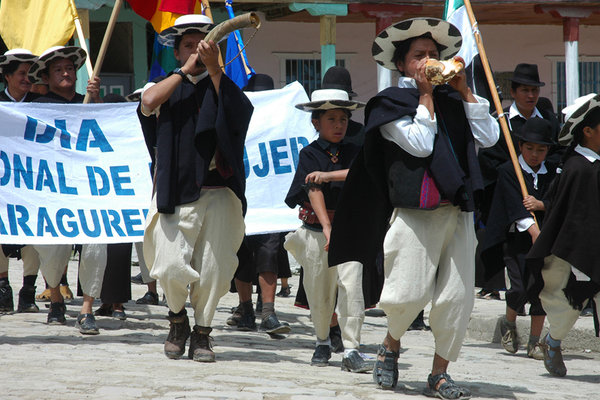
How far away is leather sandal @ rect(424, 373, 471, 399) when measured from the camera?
510 centimetres

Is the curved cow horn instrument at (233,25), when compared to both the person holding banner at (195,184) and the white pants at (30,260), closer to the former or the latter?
the person holding banner at (195,184)

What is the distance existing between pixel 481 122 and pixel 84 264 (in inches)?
147

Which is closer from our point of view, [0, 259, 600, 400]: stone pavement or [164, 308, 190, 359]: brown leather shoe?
[0, 259, 600, 400]: stone pavement

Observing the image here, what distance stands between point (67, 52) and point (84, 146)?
2.65 ft

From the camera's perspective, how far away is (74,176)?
25.7 feet

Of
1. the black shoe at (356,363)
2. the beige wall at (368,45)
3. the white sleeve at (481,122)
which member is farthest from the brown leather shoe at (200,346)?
the beige wall at (368,45)

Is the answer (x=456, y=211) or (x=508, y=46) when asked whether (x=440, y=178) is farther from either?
(x=508, y=46)

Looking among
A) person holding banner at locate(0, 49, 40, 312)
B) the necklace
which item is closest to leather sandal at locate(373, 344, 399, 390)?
the necklace

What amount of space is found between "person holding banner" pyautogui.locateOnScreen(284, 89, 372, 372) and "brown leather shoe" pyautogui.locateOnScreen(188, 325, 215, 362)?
27.9 inches

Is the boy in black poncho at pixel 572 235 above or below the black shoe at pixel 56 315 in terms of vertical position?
above

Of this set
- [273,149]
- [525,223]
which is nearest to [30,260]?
[273,149]

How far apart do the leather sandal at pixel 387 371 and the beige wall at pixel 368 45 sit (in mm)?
14094

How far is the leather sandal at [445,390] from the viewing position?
5.10m

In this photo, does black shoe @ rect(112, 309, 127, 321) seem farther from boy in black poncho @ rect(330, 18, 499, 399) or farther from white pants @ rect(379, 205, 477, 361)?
white pants @ rect(379, 205, 477, 361)
